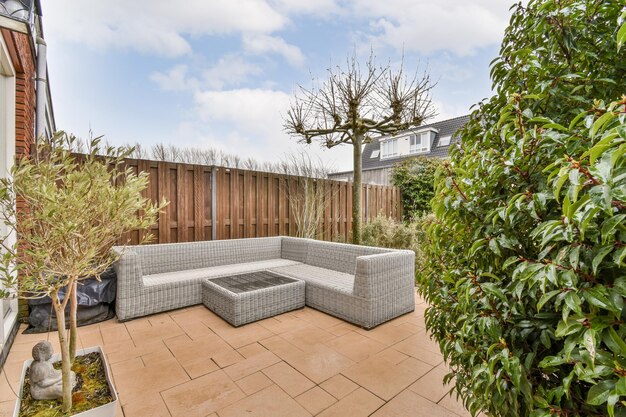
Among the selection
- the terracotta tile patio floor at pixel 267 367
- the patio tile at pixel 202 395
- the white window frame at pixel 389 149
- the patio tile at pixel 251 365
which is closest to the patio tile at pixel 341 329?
the terracotta tile patio floor at pixel 267 367

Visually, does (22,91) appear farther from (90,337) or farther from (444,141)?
(444,141)

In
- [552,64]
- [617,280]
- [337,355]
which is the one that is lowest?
[337,355]

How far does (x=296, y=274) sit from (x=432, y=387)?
220cm

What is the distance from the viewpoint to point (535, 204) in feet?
2.98

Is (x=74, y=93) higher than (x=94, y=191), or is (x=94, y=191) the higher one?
(x=74, y=93)

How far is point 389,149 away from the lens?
15906 mm

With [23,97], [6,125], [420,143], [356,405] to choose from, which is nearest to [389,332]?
[356,405]

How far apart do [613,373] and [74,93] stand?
6.63m

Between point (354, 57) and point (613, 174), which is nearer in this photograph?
point (613, 174)

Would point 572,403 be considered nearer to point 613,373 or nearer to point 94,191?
point 613,373

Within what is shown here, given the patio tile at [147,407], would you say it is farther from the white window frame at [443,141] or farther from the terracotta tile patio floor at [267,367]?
the white window frame at [443,141]

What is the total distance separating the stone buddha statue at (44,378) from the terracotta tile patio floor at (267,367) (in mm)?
416

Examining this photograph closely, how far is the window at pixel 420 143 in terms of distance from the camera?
14.0 m

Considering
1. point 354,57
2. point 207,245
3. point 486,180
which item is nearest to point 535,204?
point 486,180
